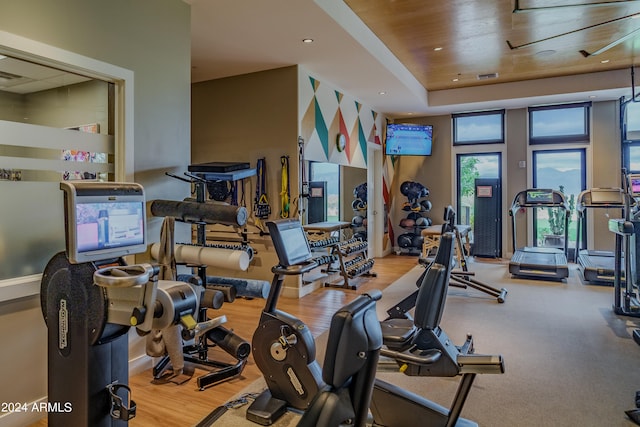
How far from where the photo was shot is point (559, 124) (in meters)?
8.22

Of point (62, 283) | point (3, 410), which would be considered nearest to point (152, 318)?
point (62, 283)

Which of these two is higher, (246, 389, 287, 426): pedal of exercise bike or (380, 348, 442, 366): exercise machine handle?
(380, 348, 442, 366): exercise machine handle

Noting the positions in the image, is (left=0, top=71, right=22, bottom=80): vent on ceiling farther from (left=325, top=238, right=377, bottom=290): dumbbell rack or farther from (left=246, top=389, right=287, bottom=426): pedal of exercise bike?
(left=325, top=238, right=377, bottom=290): dumbbell rack

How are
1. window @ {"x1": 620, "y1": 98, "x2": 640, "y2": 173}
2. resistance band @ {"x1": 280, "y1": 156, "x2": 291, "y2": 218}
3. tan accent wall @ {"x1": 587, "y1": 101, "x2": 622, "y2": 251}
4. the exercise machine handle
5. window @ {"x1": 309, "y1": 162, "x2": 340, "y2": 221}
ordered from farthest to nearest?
tan accent wall @ {"x1": 587, "y1": 101, "x2": 622, "y2": 251} < window @ {"x1": 620, "y1": 98, "x2": 640, "y2": 173} < window @ {"x1": 309, "y1": 162, "x2": 340, "y2": 221} < resistance band @ {"x1": 280, "y1": 156, "x2": 291, "y2": 218} < the exercise machine handle

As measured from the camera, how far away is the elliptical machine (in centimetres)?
239

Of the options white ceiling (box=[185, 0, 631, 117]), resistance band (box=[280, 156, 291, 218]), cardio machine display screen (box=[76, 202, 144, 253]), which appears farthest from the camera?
resistance band (box=[280, 156, 291, 218])

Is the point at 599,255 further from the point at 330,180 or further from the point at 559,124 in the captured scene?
the point at 330,180

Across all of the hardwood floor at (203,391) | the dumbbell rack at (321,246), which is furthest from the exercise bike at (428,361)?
the dumbbell rack at (321,246)

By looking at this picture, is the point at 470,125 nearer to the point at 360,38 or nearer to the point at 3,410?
the point at 360,38

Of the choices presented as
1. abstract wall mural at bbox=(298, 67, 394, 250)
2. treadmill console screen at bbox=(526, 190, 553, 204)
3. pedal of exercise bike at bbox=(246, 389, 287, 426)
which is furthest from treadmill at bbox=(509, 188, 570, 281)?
pedal of exercise bike at bbox=(246, 389, 287, 426)

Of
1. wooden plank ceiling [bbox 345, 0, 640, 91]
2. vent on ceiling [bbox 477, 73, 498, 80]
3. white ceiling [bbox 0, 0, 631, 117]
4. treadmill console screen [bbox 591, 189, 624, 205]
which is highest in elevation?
vent on ceiling [bbox 477, 73, 498, 80]

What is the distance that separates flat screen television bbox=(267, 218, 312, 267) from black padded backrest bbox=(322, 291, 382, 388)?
1.42m

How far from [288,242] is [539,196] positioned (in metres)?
6.23


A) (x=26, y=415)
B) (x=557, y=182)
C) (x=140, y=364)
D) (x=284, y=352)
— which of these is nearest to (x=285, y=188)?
(x=140, y=364)
